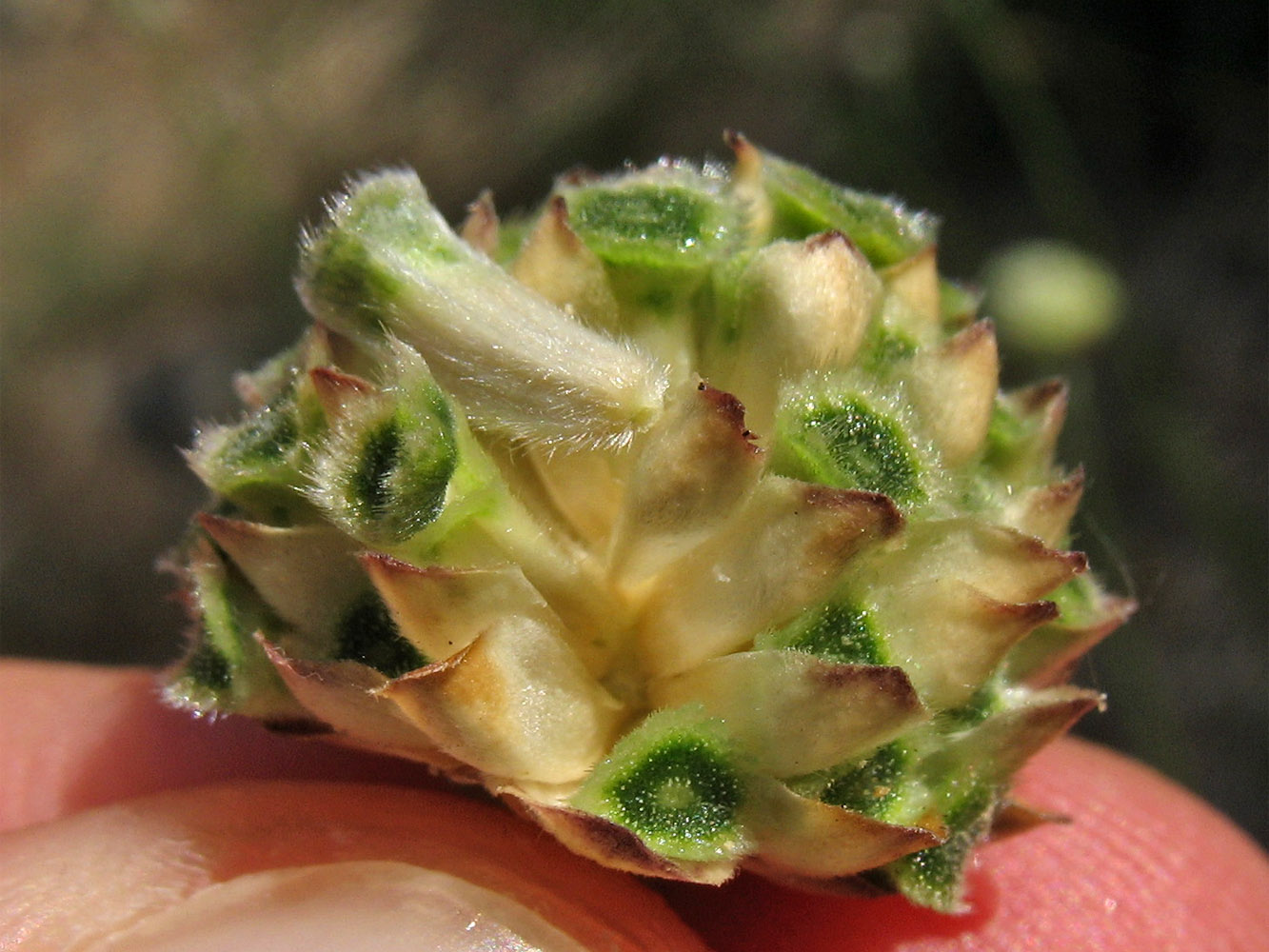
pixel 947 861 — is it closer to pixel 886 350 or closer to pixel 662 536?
pixel 662 536

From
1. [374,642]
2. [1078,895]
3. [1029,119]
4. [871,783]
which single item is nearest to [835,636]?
[871,783]

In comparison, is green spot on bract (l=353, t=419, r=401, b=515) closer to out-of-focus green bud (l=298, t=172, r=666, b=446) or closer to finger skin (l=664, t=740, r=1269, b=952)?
out-of-focus green bud (l=298, t=172, r=666, b=446)

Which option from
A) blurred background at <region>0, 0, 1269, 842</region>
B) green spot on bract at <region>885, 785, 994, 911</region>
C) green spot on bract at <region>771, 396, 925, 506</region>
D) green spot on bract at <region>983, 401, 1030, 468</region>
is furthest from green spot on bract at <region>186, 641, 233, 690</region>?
blurred background at <region>0, 0, 1269, 842</region>

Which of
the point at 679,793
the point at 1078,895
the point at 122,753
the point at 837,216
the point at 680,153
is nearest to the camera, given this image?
the point at 679,793

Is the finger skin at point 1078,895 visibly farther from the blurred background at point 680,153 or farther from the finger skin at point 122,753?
the blurred background at point 680,153

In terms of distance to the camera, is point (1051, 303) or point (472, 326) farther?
point (1051, 303)

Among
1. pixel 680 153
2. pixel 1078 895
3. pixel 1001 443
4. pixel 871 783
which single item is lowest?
pixel 1078 895

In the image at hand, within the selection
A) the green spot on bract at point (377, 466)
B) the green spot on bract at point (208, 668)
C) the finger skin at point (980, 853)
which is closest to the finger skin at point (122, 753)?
the finger skin at point (980, 853)
